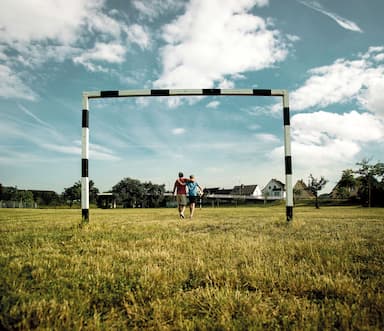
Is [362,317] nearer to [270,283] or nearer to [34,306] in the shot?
[270,283]

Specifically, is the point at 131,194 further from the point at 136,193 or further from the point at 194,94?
the point at 194,94

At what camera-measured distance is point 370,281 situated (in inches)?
94.0

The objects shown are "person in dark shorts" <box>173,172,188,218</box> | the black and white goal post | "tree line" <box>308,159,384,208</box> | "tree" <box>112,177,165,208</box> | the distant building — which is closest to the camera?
the black and white goal post

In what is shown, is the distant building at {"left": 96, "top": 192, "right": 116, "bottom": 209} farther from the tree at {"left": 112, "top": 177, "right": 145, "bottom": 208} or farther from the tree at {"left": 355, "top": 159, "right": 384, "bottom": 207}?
the tree at {"left": 355, "top": 159, "right": 384, "bottom": 207}

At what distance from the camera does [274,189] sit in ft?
299

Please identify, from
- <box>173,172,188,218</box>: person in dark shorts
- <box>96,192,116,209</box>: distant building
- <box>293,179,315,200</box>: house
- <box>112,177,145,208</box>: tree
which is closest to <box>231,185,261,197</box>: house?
<box>293,179,315,200</box>: house

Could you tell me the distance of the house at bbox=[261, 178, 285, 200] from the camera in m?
89.0

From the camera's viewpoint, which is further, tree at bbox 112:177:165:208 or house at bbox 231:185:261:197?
house at bbox 231:185:261:197

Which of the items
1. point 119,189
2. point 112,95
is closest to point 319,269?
point 112,95

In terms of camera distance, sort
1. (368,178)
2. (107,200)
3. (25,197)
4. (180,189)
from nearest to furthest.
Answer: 1. (180,189)
2. (368,178)
3. (25,197)
4. (107,200)

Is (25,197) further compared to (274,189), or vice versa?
(274,189)

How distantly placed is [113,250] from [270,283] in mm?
2241

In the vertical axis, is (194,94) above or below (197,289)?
above

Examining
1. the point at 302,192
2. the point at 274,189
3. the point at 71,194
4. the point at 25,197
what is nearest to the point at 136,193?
the point at 71,194
